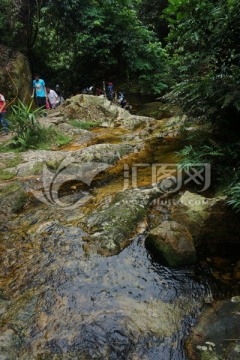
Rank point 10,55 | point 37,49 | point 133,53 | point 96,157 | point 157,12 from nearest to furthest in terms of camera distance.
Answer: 1. point 96,157
2. point 10,55
3. point 133,53
4. point 37,49
5. point 157,12

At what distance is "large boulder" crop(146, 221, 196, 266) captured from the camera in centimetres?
331

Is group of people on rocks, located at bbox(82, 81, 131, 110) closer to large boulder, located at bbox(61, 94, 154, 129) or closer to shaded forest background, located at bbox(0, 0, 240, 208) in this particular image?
shaded forest background, located at bbox(0, 0, 240, 208)

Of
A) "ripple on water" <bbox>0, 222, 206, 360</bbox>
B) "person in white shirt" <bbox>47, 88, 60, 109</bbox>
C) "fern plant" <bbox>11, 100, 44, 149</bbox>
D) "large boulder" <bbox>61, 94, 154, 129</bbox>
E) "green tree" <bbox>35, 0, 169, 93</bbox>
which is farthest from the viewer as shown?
"green tree" <bbox>35, 0, 169, 93</bbox>

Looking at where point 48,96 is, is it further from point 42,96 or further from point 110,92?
point 110,92

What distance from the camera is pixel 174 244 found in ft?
10.9

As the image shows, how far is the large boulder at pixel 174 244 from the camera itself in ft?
10.9

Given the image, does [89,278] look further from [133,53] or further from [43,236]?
[133,53]

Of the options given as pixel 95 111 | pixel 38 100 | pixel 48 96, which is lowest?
pixel 95 111

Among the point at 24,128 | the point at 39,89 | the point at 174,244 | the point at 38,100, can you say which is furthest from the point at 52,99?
the point at 174,244

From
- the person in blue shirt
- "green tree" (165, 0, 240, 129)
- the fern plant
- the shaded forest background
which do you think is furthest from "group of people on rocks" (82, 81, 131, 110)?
"green tree" (165, 0, 240, 129)

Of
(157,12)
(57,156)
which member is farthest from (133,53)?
(57,156)

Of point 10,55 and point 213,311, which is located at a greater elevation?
point 10,55

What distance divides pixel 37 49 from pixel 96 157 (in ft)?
36.6

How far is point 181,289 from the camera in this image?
310 centimetres
